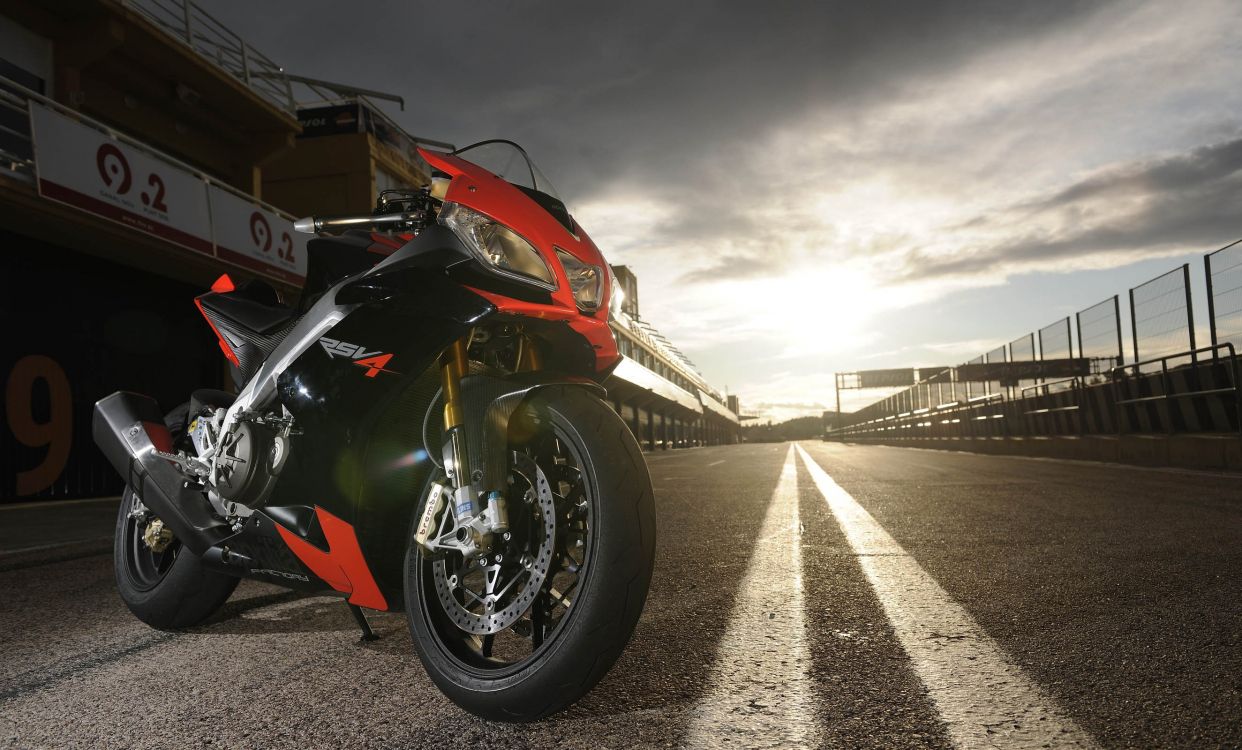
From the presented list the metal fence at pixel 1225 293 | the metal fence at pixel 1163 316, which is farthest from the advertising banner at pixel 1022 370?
the metal fence at pixel 1225 293

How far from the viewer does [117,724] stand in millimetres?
1854

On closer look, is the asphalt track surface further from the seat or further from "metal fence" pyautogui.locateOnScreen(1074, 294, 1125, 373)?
"metal fence" pyautogui.locateOnScreen(1074, 294, 1125, 373)

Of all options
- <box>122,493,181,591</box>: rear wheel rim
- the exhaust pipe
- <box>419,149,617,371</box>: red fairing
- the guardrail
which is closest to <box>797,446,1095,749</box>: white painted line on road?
<box>419,149,617,371</box>: red fairing

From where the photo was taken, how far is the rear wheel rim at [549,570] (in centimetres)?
178

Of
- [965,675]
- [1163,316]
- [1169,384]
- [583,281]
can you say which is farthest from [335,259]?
[1163,316]

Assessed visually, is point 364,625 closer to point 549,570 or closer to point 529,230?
point 549,570

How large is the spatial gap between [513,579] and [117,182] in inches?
471

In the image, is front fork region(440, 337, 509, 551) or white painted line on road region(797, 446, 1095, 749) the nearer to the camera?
white painted line on road region(797, 446, 1095, 749)

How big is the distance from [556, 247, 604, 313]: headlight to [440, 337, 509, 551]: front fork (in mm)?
320

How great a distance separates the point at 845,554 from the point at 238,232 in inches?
509

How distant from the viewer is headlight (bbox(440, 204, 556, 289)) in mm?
1933

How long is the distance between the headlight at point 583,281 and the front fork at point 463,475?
320 millimetres

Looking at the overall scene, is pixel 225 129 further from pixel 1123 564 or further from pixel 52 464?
pixel 1123 564

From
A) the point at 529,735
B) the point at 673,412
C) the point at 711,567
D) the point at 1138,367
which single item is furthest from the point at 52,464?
the point at 673,412
